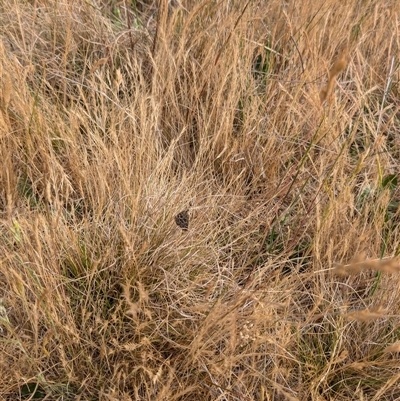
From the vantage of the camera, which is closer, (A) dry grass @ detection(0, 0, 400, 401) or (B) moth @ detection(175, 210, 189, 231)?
(A) dry grass @ detection(0, 0, 400, 401)

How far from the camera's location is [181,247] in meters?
1.27

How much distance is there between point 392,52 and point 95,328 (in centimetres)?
137

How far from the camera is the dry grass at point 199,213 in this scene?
113 cm

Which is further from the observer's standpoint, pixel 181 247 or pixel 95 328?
pixel 181 247

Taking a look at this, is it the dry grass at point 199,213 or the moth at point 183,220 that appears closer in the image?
the dry grass at point 199,213

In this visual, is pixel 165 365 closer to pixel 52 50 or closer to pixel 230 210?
pixel 230 210

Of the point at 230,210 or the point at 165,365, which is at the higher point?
the point at 230,210

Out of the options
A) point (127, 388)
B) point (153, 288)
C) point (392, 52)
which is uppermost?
point (392, 52)

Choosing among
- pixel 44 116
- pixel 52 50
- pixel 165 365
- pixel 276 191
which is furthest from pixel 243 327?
pixel 52 50

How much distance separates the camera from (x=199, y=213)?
1.38 m

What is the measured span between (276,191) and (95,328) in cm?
61

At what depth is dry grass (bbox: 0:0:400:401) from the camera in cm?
113

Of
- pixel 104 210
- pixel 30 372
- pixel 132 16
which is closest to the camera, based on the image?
pixel 30 372

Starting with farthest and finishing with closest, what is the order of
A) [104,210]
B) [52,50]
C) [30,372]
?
1. [52,50]
2. [104,210]
3. [30,372]
